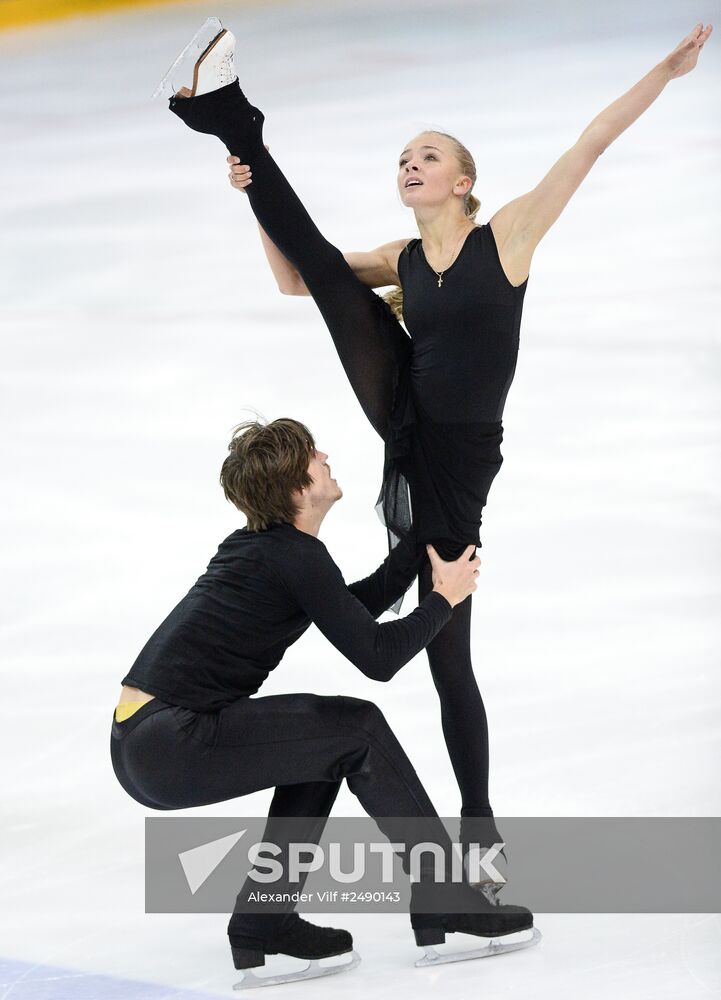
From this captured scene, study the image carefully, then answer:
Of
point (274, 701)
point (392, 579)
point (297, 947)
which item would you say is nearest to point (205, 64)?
point (392, 579)

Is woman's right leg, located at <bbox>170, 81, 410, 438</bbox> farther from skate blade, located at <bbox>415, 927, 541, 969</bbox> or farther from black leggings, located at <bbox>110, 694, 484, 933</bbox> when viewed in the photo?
skate blade, located at <bbox>415, 927, 541, 969</bbox>

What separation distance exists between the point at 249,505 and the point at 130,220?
361cm

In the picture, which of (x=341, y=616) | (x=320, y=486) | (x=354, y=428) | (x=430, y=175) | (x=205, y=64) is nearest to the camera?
(x=341, y=616)

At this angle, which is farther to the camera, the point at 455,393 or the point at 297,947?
the point at 455,393

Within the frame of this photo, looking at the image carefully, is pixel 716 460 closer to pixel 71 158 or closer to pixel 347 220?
pixel 347 220

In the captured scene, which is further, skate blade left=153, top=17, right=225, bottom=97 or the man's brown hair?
skate blade left=153, top=17, right=225, bottom=97

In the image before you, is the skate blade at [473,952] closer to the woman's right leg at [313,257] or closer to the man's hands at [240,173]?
the woman's right leg at [313,257]

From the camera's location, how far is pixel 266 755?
2.22 metres

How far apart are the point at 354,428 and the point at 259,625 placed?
2473mm

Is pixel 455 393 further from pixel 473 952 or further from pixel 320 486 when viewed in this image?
pixel 473 952

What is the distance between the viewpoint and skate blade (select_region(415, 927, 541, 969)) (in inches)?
90.9

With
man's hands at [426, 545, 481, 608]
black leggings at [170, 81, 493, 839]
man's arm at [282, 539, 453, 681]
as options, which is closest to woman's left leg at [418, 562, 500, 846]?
black leggings at [170, 81, 493, 839]

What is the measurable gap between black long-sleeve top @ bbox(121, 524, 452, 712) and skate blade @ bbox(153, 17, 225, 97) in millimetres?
840

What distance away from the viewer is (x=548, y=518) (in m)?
4.32
